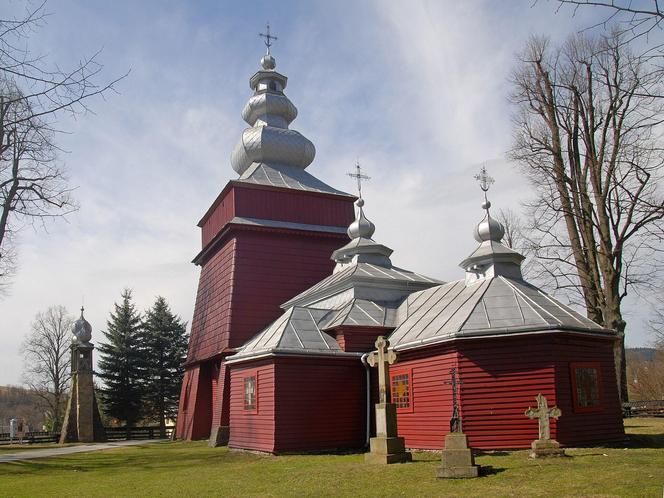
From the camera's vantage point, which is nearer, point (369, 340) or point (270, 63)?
point (369, 340)

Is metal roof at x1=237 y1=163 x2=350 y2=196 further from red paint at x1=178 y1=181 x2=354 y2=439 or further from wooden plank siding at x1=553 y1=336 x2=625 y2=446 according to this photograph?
wooden plank siding at x1=553 y1=336 x2=625 y2=446

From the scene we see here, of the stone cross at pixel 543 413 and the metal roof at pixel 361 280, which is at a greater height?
the metal roof at pixel 361 280

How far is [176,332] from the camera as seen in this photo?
1578 inches

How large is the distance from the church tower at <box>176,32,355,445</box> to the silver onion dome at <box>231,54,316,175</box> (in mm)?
50

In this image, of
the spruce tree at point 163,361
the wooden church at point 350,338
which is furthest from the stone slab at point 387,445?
the spruce tree at point 163,361

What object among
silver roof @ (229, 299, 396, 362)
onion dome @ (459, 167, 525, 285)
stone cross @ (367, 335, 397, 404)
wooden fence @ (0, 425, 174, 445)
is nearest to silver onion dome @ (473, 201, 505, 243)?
onion dome @ (459, 167, 525, 285)

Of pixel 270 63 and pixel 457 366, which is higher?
pixel 270 63

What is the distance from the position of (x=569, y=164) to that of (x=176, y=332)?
88.6ft

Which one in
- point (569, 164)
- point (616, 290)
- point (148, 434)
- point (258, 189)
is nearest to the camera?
point (616, 290)

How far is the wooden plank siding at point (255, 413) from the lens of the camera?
1681 centimetres

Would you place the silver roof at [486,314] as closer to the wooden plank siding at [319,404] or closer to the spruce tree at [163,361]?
the wooden plank siding at [319,404]

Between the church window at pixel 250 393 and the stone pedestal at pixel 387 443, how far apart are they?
5.36 m

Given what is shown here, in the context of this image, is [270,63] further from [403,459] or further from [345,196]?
[403,459]

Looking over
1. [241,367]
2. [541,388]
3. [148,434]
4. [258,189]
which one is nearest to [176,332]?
[148,434]
